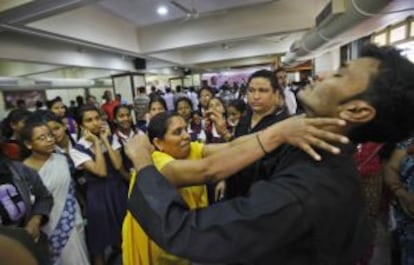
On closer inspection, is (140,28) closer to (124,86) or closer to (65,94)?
(124,86)

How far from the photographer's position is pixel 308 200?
1.99ft

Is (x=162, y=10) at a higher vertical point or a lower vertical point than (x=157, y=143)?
higher

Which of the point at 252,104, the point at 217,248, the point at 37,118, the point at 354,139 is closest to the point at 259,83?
the point at 252,104

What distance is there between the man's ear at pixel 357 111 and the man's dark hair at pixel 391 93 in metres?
0.01

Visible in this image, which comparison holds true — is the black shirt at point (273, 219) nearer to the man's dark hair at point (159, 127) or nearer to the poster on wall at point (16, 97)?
the man's dark hair at point (159, 127)

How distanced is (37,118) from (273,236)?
194 centimetres

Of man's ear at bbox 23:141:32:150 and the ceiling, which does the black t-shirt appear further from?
the ceiling

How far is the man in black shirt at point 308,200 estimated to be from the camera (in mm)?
598

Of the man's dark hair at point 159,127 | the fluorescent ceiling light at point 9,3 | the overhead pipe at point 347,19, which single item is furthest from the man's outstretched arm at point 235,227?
the fluorescent ceiling light at point 9,3

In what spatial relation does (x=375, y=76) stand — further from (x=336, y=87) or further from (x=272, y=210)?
(x=272, y=210)

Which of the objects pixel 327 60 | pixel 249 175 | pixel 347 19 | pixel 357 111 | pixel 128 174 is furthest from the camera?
pixel 327 60

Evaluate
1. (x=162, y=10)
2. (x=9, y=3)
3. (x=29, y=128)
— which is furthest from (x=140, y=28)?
(x=29, y=128)

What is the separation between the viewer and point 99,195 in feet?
7.41

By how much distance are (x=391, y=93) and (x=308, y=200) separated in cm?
32
